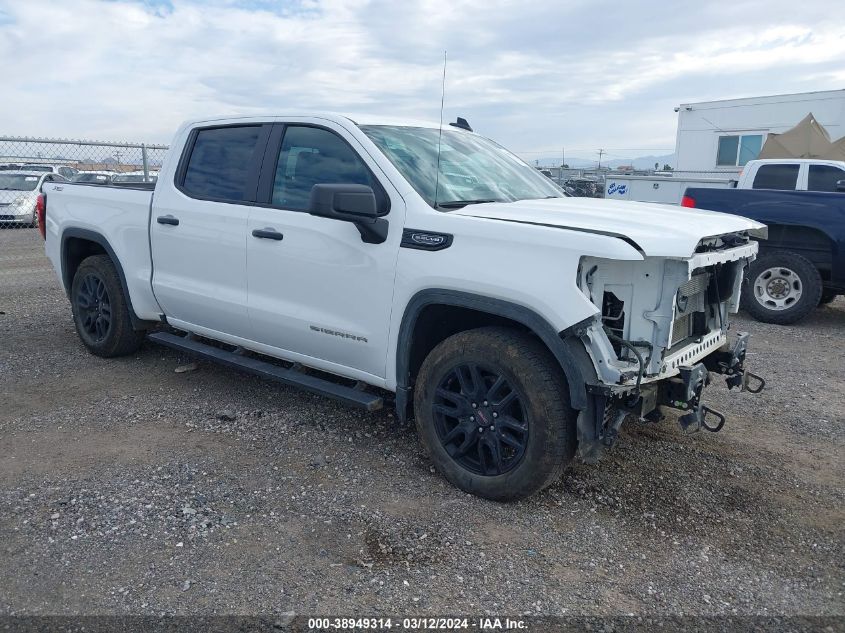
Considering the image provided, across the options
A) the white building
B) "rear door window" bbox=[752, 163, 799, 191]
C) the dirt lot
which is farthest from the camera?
the white building

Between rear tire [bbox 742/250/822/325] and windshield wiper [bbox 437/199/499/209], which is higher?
windshield wiper [bbox 437/199/499/209]

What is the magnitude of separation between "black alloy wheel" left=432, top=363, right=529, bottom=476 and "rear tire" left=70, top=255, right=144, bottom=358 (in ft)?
10.4

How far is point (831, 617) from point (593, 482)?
1.33 meters

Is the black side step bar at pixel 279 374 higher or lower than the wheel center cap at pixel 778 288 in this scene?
lower

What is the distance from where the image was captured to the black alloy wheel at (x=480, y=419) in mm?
3514

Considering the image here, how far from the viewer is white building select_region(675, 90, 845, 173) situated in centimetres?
1648

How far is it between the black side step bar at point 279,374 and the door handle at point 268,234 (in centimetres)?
85

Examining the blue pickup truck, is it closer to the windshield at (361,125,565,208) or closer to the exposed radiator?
the windshield at (361,125,565,208)

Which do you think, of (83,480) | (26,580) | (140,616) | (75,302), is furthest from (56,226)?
(140,616)

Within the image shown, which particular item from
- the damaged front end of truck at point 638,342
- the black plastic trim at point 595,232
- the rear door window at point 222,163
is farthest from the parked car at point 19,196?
the damaged front end of truck at point 638,342

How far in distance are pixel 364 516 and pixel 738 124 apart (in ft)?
59.0

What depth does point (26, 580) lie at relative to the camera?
9.68 feet

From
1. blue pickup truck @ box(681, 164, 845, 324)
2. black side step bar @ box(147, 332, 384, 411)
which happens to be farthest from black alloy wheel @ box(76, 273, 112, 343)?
blue pickup truck @ box(681, 164, 845, 324)

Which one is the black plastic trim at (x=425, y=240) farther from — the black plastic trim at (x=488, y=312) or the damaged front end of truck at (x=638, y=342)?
the damaged front end of truck at (x=638, y=342)
